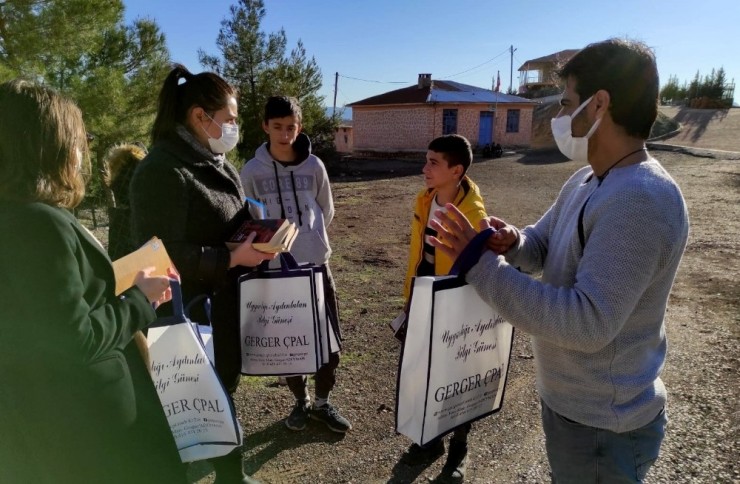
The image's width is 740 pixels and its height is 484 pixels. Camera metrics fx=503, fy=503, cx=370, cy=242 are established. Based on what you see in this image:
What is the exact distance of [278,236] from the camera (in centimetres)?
220

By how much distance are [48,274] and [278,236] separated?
1001 millimetres

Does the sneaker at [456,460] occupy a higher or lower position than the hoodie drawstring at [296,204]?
lower

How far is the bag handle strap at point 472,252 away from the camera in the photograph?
1.44 metres

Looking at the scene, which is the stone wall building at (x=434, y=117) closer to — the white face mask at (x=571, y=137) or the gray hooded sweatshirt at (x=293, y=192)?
the gray hooded sweatshirt at (x=293, y=192)

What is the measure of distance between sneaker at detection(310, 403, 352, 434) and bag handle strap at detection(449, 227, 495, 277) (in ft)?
6.54

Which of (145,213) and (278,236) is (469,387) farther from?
(145,213)

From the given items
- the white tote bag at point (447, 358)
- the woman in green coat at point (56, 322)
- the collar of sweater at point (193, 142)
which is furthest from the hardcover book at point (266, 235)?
the white tote bag at point (447, 358)

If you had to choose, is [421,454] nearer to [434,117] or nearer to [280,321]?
[280,321]

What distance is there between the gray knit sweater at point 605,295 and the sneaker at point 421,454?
143 cm

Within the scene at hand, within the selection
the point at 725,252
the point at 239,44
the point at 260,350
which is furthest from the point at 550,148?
the point at 260,350

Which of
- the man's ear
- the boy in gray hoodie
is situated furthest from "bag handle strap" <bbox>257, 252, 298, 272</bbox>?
the man's ear

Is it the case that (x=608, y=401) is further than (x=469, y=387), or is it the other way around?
(x=469, y=387)

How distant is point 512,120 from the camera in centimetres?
3011

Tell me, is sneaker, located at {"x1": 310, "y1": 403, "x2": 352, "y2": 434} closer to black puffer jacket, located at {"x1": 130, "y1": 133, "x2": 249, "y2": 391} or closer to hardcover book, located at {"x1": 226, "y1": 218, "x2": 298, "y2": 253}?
black puffer jacket, located at {"x1": 130, "y1": 133, "x2": 249, "y2": 391}
